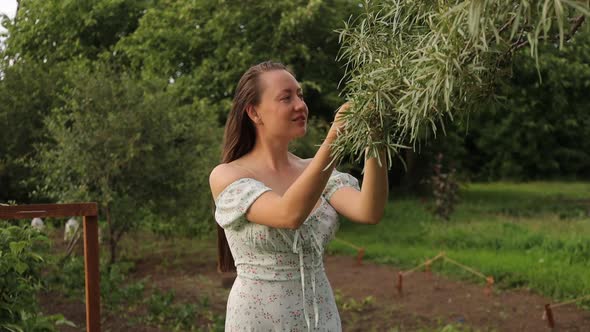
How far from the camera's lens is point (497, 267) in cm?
855

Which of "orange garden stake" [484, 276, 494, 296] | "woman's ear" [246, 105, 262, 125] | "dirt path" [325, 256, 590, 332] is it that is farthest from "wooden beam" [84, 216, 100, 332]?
"orange garden stake" [484, 276, 494, 296]

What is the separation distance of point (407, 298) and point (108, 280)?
9.99 ft

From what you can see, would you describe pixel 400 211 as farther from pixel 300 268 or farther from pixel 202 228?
pixel 300 268

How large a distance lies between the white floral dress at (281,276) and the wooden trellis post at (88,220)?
3.43ft

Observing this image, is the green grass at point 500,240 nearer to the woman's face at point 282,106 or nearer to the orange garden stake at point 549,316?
the orange garden stake at point 549,316

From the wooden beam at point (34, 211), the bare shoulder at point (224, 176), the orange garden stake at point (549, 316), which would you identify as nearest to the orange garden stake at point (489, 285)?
the orange garden stake at point (549, 316)

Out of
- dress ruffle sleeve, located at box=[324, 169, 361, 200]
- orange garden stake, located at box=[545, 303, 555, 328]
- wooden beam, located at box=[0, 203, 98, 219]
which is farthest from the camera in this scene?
orange garden stake, located at box=[545, 303, 555, 328]

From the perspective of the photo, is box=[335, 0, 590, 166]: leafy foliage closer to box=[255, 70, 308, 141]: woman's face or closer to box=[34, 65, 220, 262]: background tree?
box=[255, 70, 308, 141]: woman's face

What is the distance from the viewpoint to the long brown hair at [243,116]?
8.49ft

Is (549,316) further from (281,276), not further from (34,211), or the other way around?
(34,211)

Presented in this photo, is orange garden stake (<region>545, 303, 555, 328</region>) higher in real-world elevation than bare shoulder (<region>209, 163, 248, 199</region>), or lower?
lower

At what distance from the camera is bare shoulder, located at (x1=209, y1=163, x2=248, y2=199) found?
2.57 m

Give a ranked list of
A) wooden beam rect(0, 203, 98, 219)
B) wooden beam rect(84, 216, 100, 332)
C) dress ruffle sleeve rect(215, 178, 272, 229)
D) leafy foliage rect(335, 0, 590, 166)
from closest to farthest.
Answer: leafy foliage rect(335, 0, 590, 166) → dress ruffle sleeve rect(215, 178, 272, 229) → wooden beam rect(0, 203, 98, 219) → wooden beam rect(84, 216, 100, 332)

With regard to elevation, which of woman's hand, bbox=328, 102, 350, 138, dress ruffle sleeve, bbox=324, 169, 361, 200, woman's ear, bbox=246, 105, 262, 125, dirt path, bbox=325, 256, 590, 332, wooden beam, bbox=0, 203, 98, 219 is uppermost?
woman's ear, bbox=246, 105, 262, 125
